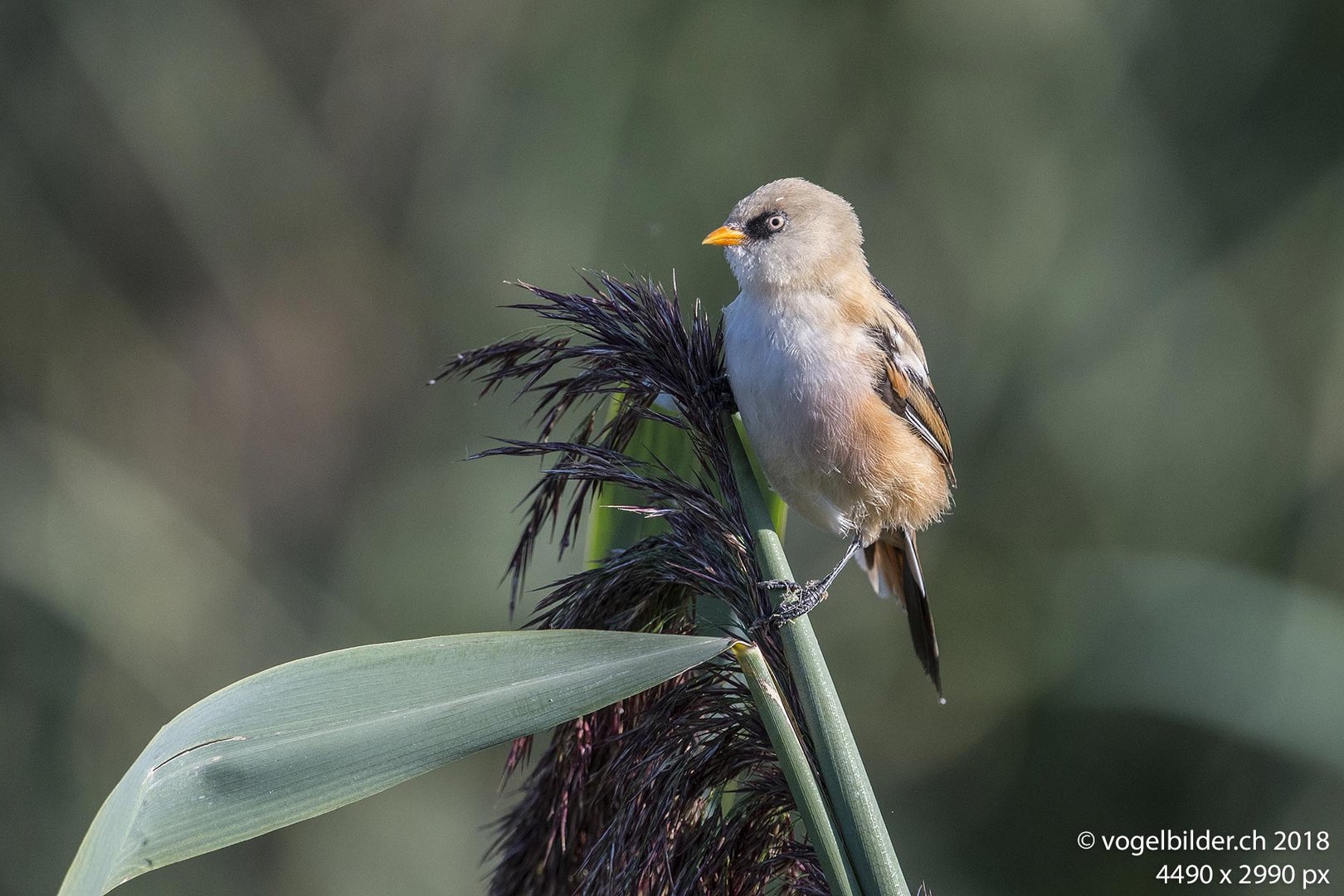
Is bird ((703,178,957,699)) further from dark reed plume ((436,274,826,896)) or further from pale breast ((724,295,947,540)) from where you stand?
dark reed plume ((436,274,826,896))

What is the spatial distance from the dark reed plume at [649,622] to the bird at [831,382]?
20 centimetres

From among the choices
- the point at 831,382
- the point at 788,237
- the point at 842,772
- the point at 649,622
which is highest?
the point at 788,237

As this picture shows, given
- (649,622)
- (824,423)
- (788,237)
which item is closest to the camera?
(649,622)

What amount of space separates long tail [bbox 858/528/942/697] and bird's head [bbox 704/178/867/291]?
689mm

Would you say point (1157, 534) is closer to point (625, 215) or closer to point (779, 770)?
point (625, 215)

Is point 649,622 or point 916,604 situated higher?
point 916,604

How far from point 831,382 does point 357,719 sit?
1.36 m

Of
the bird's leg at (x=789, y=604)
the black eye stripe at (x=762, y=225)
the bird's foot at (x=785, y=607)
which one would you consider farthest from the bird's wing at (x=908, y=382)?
the bird's foot at (x=785, y=607)

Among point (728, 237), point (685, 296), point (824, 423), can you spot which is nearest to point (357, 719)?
point (824, 423)

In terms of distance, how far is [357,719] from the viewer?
119 centimetres

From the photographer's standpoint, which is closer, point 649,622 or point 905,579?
point 649,622

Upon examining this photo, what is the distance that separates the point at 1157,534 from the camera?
13.1 ft

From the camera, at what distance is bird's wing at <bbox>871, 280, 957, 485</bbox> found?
2.48 metres

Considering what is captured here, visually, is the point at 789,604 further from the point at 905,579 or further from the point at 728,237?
the point at 905,579
